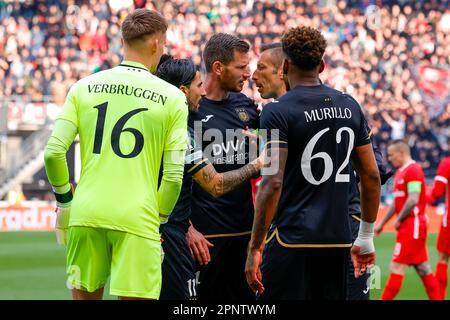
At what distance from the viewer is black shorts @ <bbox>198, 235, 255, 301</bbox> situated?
6.21 meters

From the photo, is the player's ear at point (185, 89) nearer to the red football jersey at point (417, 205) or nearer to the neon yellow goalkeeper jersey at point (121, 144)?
the neon yellow goalkeeper jersey at point (121, 144)

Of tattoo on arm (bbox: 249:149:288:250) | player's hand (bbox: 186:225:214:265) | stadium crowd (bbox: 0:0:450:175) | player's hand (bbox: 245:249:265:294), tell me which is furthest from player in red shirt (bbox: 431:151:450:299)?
stadium crowd (bbox: 0:0:450:175)

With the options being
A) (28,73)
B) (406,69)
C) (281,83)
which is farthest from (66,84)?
(281,83)

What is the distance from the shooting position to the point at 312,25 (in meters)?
29.7

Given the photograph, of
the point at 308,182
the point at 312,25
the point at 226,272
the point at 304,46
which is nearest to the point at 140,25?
the point at 304,46

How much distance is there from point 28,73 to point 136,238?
23.4 meters

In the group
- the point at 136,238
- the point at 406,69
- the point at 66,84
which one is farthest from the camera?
the point at 406,69

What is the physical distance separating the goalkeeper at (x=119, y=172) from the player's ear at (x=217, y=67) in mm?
1653

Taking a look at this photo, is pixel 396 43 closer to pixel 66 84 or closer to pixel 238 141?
pixel 66 84

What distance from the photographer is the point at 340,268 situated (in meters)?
5.14

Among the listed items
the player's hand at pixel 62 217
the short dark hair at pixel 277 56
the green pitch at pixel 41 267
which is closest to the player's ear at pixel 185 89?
the short dark hair at pixel 277 56

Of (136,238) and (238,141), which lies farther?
(238,141)

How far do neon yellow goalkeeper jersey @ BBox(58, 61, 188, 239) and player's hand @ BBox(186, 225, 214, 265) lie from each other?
113cm

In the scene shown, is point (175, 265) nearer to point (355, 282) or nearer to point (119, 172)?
point (119, 172)
